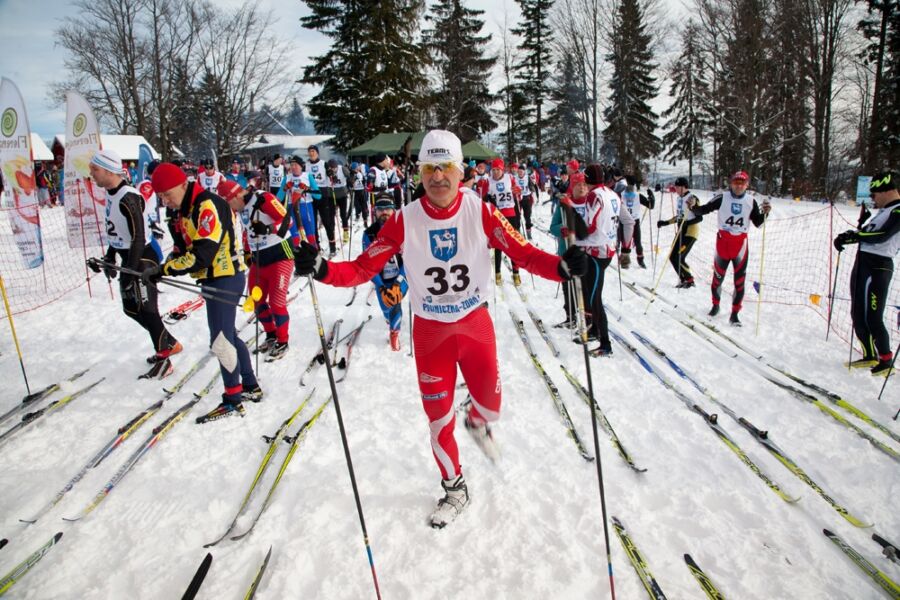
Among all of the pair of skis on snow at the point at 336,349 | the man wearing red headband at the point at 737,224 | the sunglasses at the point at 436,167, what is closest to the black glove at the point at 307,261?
the sunglasses at the point at 436,167

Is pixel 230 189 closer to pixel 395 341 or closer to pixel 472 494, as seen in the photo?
pixel 395 341

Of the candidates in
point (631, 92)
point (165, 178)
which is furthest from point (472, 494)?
point (631, 92)

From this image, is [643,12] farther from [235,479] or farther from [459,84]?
[235,479]

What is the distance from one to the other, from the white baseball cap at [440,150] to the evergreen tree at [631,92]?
28185 mm

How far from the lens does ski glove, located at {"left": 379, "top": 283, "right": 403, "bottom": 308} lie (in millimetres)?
5691

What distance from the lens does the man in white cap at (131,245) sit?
4711mm

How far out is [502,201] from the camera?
8.95 metres

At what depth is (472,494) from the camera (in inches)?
124

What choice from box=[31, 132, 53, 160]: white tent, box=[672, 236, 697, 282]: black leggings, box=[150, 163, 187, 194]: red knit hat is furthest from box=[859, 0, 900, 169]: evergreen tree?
box=[31, 132, 53, 160]: white tent

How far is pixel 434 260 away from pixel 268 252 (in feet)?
10.8

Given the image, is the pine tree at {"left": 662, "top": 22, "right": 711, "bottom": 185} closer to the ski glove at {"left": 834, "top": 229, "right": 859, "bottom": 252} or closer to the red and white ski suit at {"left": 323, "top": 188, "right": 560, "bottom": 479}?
the ski glove at {"left": 834, "top": 229, "right": 859, "bottom": 252}

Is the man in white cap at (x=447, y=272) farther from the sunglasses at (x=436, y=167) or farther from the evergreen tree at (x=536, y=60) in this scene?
the evergreen tree at (x=536, y=60)

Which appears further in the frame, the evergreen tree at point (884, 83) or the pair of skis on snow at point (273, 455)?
the evergreen tree at point (884, 83)

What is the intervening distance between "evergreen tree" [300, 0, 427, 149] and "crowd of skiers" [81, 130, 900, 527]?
23615 millimetres
